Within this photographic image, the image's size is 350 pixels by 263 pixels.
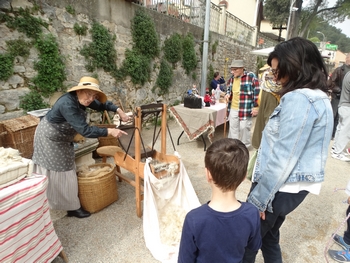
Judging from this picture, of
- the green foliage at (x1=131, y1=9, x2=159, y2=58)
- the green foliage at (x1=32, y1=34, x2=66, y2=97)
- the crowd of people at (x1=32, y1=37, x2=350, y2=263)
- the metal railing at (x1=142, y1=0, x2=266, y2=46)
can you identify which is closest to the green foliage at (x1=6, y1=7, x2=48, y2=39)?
the green foliage at (x1=32, y1=34, x2=66, y2=97)

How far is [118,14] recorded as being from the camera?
4.84 meters

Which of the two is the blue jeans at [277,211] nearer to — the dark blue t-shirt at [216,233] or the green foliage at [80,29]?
the dark blue t-shirt at [216,233]

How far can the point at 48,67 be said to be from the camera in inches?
144

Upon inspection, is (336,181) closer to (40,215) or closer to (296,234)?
(296,234)

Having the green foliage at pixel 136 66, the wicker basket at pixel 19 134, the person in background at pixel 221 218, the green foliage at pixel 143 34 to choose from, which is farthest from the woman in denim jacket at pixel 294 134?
the green foliage at pixel 143 34

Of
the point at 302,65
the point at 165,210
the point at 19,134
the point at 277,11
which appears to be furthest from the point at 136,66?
the point at 277,11

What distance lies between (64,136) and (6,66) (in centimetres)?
187

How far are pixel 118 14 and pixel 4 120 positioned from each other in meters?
3.14

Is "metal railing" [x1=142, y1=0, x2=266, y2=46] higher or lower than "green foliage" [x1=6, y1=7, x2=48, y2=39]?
higher

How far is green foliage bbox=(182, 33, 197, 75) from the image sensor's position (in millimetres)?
7121

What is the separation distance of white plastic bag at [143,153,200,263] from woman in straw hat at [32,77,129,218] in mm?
650

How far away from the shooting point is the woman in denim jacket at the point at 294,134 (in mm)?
1108

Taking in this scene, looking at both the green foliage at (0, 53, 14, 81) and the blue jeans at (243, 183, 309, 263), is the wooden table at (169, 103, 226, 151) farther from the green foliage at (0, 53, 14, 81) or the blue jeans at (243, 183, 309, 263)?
the blue jeans at (243, 183, 309, 263)

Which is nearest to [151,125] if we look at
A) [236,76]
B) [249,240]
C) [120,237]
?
[236,76]
